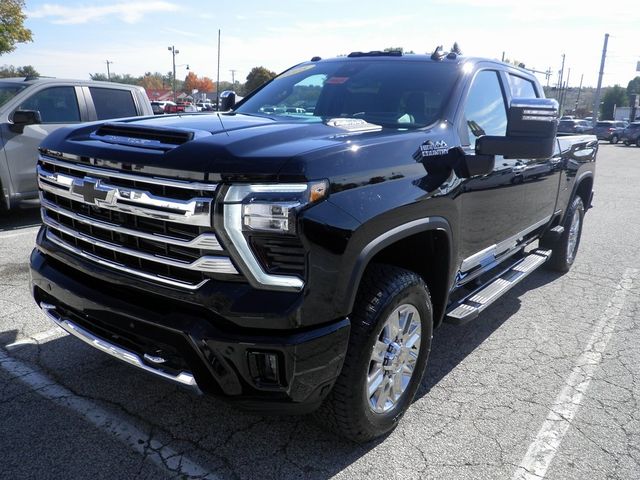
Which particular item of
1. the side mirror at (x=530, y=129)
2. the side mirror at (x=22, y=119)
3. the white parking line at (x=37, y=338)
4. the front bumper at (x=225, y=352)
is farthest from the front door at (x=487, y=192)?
the side mirror at (x=22, y=119)

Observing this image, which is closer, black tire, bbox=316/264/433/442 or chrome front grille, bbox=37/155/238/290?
chrome front grille, bbox=37/155/238/290

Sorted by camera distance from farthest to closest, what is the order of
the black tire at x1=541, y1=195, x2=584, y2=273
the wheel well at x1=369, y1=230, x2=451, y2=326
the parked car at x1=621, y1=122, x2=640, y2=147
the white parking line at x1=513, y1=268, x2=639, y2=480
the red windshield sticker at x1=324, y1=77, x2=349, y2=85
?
1. the parked car at x1=621, y1=122, x2=640, y2=147
2. the black tire at x1=541, y1=195, x2=584, y2=273
3. the red windshield sticker at x1=324, y1=77, x2=349, y2=85
4. the wheel well at x1=369, y1=230, x2=451, y2=326
5. the white parking line at x1=513, y1=268, x2=639, y2=480

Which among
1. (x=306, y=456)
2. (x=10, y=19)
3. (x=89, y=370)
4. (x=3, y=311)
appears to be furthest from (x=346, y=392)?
(x=10, y=19)

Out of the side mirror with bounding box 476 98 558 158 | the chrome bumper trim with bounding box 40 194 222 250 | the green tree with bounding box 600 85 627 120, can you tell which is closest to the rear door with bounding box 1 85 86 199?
the chrome bumper trim with bounding box 40 194 222 250

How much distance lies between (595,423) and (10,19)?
28170 mm

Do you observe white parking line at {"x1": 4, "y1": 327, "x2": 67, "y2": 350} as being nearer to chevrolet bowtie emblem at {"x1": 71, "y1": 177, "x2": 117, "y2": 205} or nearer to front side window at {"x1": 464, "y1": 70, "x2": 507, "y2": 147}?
chevrolet bowtie emblem at {"x1": 71, "y1": 177, "x2": 117, "y2": 205}

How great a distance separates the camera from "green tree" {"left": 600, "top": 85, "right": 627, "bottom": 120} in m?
91.5

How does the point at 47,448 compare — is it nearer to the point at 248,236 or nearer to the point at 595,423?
the point at 248,236

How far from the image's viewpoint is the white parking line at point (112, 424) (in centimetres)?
251

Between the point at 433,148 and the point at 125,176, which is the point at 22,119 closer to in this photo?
the point at 125,176

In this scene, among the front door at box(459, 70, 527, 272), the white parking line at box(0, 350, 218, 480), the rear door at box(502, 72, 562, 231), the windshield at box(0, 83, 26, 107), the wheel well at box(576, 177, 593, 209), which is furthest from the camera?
the windshield at box(0, 83, 26, 107)

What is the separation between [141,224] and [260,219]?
0.60 metres

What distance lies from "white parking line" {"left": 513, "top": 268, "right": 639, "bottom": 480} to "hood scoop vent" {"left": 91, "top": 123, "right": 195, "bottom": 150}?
2233 mm

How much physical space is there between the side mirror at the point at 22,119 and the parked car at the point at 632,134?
1541 inches
